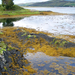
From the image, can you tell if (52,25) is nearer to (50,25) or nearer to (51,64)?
(50,25)

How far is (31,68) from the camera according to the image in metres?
7.55

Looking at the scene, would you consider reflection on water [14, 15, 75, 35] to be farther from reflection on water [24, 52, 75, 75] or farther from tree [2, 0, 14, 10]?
tree [2, 0, 14, 10]

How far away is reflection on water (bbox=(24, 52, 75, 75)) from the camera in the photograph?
280 inches

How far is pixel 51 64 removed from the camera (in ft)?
26.4

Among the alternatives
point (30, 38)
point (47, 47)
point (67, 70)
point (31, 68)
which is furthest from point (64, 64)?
point (30, 38)

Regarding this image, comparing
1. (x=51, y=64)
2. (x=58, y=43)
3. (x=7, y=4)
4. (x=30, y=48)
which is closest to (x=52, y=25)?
(x=58, y=43)

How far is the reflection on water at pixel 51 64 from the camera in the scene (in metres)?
7.12

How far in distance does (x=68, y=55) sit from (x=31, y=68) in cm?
412

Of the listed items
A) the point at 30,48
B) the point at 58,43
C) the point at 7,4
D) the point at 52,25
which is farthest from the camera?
the point at 7,4

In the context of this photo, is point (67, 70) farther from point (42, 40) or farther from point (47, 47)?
point (42, 40)

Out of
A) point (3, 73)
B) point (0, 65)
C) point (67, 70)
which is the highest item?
point (0, 65)

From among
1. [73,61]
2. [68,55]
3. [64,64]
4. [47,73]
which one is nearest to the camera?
[47,73]

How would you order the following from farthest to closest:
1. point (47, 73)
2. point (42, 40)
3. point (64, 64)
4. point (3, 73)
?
point (42, 40), point (64, 64), point (47, 73), point (3, 73)

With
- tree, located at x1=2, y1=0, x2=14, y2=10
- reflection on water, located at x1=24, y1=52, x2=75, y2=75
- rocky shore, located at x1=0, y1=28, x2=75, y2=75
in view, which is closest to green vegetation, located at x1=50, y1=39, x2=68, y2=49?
rocky shore, located at x1=0, y1=28, x2=75, y2=75
